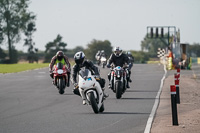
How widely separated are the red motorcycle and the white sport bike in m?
7.63

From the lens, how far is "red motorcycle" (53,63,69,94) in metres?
21.9

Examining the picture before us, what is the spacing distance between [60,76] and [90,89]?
27.3 feet

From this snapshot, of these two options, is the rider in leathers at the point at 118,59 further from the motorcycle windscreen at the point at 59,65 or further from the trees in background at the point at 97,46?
the trees in background at the point at 97,46

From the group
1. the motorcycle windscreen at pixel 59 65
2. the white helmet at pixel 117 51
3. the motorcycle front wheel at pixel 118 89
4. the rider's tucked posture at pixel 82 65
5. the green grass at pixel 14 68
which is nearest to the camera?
the rider's tucked posture at pixel 82 65

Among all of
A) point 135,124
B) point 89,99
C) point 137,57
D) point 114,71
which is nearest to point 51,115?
point 89,99

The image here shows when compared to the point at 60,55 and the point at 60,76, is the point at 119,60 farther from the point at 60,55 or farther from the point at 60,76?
the point at 60,55

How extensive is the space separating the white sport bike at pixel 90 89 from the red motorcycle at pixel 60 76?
7.63m

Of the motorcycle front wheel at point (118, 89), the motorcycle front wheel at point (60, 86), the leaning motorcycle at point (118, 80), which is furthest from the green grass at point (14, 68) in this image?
the motorcycle front wheel at point (118, 89)

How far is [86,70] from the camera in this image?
46.3 ft

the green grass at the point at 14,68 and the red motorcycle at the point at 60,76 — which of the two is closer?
the red motorcycle at the point at 60,76

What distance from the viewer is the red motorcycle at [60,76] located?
2192 cm

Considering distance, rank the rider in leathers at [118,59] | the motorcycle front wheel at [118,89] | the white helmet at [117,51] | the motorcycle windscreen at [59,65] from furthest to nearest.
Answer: the motorcycle windscreen at [59,65], the rider in leathers at [118,59], the white helmet at [117,51], the motorcycle front wheel at [118,89]

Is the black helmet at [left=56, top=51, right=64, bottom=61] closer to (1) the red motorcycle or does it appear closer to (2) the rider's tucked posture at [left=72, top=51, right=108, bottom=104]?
(1) the red motorcycle

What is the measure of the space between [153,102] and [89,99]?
4.20m
